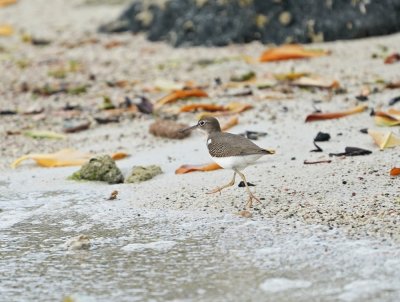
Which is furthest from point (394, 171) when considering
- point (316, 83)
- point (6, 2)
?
point (6, 2)

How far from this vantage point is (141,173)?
208 inches

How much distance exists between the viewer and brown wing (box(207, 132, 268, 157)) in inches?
180

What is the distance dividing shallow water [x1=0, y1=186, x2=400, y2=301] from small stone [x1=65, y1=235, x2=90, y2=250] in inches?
1.3

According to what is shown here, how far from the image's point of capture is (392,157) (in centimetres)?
516

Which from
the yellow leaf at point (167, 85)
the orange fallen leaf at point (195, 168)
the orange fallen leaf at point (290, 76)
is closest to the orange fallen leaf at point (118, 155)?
the orange fallen leaf at point (195, 168)

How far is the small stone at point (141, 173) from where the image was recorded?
5.27 m

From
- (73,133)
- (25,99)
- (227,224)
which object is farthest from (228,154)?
(25,99)

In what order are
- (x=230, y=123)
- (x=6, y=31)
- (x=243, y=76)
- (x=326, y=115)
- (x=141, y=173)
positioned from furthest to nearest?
(x=6, y=31) < (x=243, y=76) < (x=230, y=123) < (x=326, y=115) < (x=141, y=173)

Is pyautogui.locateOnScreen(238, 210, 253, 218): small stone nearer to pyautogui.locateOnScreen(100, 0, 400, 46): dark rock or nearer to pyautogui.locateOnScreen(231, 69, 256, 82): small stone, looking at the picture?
pyautogui.locateOnScreen(231, 69, 256, 82): small stone

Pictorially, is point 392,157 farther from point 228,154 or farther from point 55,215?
point 55,215

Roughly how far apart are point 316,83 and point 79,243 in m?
3.80

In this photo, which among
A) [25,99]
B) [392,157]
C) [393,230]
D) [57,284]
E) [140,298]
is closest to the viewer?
[140,298]

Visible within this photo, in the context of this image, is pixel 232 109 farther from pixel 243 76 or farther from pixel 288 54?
pixel 288 54

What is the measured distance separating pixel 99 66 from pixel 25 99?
152 centimetres
